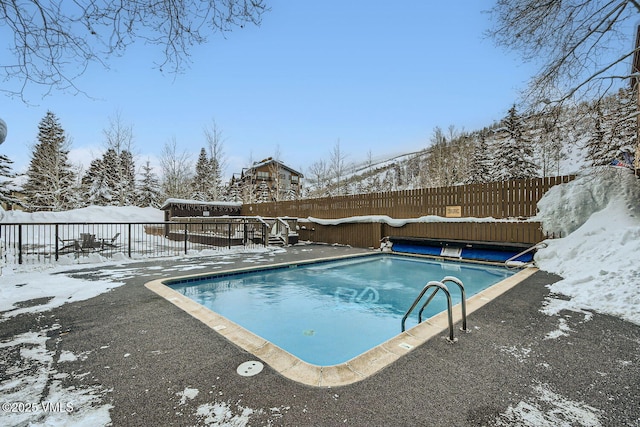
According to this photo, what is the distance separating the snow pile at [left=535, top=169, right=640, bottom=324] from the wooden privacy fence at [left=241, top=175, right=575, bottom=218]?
43 centimetres

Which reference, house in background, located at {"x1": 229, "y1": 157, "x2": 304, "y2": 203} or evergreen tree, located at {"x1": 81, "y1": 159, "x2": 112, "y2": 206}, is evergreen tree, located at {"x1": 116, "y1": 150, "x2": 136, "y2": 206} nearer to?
evergreen tree, located at {"x1": 81, "y1": 159, "x2": 112, "y2": 206}

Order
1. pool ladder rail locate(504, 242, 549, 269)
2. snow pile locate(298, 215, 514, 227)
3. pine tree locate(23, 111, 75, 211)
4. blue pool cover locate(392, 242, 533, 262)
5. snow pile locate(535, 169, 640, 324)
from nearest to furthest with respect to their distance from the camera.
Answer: snow pile locate(535, 169, 640, 324) < pool ladder rail locate(504, 242, 549, 269) < blue pool cover locate(392, 242, 533, 262) < snow pile locate(298, 215, 514, 227) < pine tree locate(23, 111, 75, 211)

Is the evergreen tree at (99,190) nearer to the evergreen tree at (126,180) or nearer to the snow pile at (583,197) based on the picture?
the evergreen tree at (126,180)

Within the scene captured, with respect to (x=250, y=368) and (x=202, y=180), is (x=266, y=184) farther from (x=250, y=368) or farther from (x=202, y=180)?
(x=250, y=368)

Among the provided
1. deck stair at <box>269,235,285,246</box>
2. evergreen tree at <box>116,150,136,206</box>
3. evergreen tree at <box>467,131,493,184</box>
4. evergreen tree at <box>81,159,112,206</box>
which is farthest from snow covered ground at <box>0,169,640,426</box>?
evergreen tree at <box>81,159,112,206</box>

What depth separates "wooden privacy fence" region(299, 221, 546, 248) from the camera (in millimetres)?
8109

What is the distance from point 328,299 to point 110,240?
851cm

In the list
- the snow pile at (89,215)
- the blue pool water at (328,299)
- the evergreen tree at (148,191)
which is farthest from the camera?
the evergreen tree at (148,191)

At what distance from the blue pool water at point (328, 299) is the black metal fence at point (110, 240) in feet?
12.6

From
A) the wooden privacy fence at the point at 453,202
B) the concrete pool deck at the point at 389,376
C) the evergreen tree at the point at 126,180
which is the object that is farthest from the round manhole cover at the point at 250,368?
the evergreen tree at the point at 126,180

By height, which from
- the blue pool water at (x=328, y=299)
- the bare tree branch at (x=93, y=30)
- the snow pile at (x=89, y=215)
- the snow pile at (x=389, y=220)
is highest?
the bare tree branch at (x=93, y=30)

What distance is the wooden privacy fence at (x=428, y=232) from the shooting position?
8109 millimetres

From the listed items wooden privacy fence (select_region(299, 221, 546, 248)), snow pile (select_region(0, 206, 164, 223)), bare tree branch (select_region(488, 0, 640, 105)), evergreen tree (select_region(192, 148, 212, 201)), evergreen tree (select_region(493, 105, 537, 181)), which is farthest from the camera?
evergreen tree (select_region(192, 148, 212, 201))

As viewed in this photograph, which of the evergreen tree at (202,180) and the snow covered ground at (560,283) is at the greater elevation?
the evergreen tree at (202,180)
